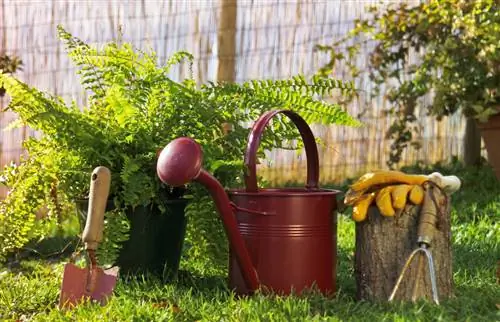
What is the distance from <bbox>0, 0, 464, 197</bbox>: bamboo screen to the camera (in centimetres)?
555

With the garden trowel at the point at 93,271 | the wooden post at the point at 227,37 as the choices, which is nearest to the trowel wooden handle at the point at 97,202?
the garden trowel at the point at 93,271

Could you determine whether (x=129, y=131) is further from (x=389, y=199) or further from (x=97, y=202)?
(x=389, y=199)

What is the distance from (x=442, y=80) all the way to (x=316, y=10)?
1216 mm

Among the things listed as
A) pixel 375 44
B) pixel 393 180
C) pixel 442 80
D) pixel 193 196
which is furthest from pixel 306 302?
pixel 375 44

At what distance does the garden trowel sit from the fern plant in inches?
5.3

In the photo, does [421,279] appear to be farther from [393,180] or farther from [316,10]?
[316,10]

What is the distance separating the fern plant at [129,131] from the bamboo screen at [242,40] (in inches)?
104

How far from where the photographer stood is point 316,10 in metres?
5.59

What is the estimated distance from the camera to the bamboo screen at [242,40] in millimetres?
5547

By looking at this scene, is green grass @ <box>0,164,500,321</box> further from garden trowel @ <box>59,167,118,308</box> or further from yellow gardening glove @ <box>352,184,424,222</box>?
yellow gardening glove @ <box>352,184,424,222</box>

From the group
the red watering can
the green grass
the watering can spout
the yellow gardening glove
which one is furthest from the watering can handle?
the green grass

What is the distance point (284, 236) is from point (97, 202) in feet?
1.88

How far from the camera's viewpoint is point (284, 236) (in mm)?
2371

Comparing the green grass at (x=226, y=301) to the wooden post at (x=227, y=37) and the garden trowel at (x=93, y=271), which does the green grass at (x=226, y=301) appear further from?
the wooden post at (x=227, y=37)
